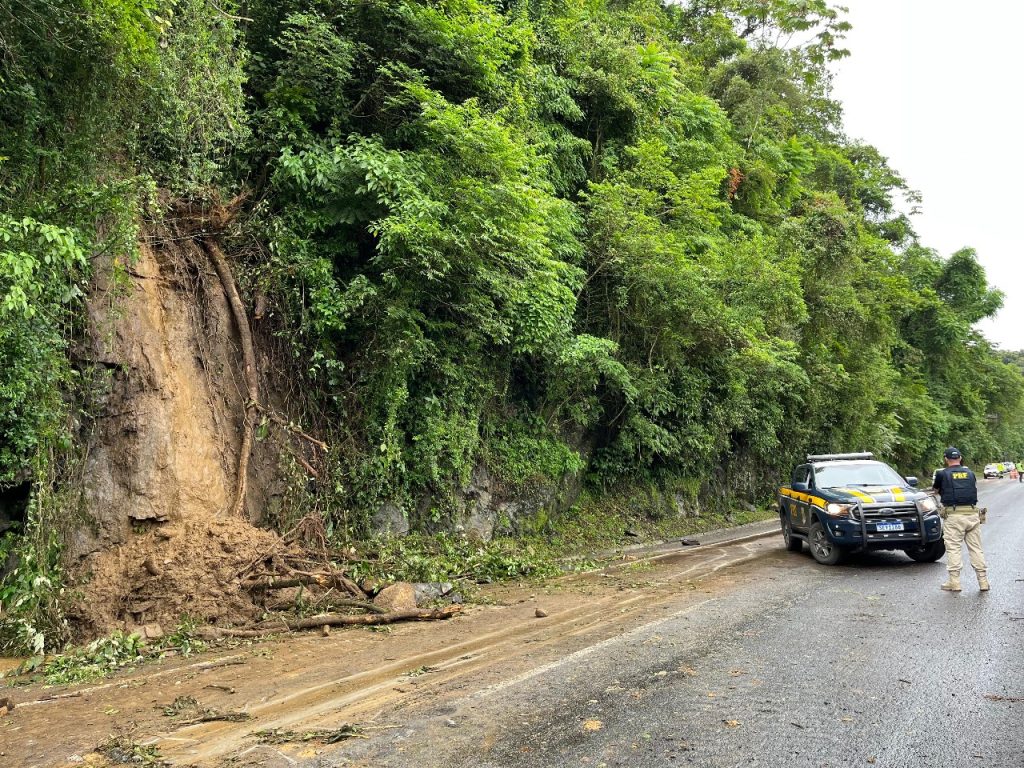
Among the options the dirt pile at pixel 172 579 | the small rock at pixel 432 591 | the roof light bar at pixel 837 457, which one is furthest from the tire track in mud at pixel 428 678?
the roof light bar at pixel 837 457

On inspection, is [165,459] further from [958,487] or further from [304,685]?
[958,487]

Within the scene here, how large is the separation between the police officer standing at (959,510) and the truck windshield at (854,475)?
215 cm

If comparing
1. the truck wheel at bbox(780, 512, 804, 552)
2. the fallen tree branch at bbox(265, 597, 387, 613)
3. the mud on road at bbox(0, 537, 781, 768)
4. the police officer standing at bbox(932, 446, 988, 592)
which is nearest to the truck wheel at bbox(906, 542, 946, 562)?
the police officer standing at bbox(932, 446, 988, 592)

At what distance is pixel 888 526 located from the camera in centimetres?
1005

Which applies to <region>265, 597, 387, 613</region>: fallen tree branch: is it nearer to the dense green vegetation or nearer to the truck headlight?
the dense green vegetation

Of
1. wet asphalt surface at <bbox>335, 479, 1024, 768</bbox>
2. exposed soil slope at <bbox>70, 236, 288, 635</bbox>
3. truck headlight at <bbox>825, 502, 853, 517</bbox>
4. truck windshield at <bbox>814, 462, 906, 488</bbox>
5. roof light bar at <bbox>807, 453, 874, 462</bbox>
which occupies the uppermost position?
exposed soil slope at <bbox>70, 236, 288, 635</bbox>

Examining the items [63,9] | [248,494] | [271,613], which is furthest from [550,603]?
[63,9]

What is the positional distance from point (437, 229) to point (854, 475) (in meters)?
8.17

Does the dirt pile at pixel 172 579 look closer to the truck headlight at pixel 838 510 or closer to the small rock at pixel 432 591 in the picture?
the small rock at pixel 432 591

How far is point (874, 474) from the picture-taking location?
1127 centimetres

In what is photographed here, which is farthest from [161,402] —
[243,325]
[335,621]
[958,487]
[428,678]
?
[958,487]

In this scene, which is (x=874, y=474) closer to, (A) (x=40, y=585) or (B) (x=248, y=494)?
(B) (x=248, y=494)

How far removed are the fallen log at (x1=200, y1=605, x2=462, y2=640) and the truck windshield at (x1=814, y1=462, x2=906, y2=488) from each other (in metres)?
7.01

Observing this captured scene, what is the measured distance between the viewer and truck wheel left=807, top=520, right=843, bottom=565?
10578mm
